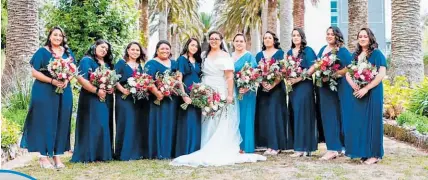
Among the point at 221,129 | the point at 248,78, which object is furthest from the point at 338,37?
the point at 221,129

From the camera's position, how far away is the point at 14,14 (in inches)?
491

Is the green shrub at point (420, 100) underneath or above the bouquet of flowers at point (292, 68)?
underneath

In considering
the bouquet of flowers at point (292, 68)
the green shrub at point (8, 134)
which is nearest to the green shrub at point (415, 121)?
the bouquet of flowers at point (292, 68)

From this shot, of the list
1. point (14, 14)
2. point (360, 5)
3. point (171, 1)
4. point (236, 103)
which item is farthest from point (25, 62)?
point (171, 1)

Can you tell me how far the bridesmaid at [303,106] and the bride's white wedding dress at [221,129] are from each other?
0.74m

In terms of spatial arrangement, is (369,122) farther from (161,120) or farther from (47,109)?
(47,109)

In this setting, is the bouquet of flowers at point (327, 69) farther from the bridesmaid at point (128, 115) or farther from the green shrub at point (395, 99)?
the green shrub at point (395, 99)

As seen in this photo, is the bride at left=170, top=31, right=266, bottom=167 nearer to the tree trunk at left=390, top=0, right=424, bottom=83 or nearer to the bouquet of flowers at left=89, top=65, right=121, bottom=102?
the bouquet of flowers at left=89, top=65, right=121, bottom=102

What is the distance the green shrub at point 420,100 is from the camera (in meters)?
10.7

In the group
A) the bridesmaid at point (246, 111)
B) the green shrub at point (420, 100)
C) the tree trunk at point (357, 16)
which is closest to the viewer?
the bridesmaid at point (246, 111)

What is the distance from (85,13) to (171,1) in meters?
15.8

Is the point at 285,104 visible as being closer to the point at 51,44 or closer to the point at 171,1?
the point at 51,44

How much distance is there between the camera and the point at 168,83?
7.72 meters

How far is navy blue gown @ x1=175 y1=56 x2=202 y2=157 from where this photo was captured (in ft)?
26.3
